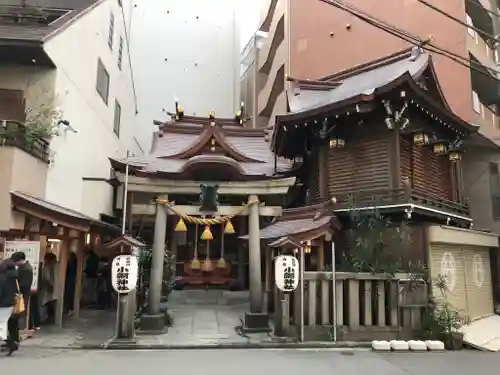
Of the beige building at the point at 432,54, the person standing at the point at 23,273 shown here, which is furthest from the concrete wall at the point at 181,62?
the person standing at the point at 23,273

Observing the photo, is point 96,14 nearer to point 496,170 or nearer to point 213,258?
point 213,258

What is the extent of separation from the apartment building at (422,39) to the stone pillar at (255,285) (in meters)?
7.41

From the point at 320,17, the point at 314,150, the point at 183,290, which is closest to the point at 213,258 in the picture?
the point at 183,290

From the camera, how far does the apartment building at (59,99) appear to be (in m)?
11.7

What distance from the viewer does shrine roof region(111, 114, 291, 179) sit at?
16141 millimetres

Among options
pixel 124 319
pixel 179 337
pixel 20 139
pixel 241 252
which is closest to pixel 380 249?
pixel 179 337

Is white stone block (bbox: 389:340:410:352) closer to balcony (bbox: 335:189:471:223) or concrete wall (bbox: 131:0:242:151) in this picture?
balcony (bbox: 335:189:471:223)

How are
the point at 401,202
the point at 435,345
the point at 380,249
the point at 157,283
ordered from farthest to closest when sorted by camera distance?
the point at 157,283, the point at 401,202, the point at 380,249, the point at 435,345

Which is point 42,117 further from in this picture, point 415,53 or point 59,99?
point 415,53

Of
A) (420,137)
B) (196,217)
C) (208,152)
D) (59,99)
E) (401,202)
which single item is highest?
(59,99)

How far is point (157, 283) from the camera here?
12.4 meters

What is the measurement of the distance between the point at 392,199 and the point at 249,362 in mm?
6216

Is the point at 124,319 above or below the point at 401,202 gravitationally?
below

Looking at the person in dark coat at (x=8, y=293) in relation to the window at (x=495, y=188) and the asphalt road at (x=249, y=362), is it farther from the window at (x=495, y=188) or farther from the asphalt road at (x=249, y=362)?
the window at (x=495, y=188)
